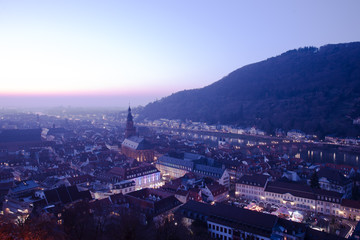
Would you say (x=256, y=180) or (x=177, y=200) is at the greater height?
(x=256, y=180)

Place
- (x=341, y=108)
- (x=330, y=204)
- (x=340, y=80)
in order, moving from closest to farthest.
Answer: (x=330, y=204) → (x=341, y=108) → (x=340, y=80)

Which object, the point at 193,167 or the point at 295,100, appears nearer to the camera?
the point at 193,167

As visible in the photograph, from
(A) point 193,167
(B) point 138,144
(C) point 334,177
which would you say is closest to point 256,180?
(A) point 193,167

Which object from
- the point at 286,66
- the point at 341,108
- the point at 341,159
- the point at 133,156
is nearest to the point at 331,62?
the point at 286,66

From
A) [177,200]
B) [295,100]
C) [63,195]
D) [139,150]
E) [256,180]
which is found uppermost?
[295,100]

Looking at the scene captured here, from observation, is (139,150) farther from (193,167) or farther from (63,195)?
(63,195)

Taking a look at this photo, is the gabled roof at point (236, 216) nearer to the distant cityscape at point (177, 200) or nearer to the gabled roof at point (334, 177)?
the distant cityscape at point (177, 200)

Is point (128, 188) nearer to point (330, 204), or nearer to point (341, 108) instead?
point (330, 204)

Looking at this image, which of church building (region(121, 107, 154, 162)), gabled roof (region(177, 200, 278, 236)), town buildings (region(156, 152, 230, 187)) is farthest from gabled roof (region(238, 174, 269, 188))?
church building (region(121, 107, 154, 162))
